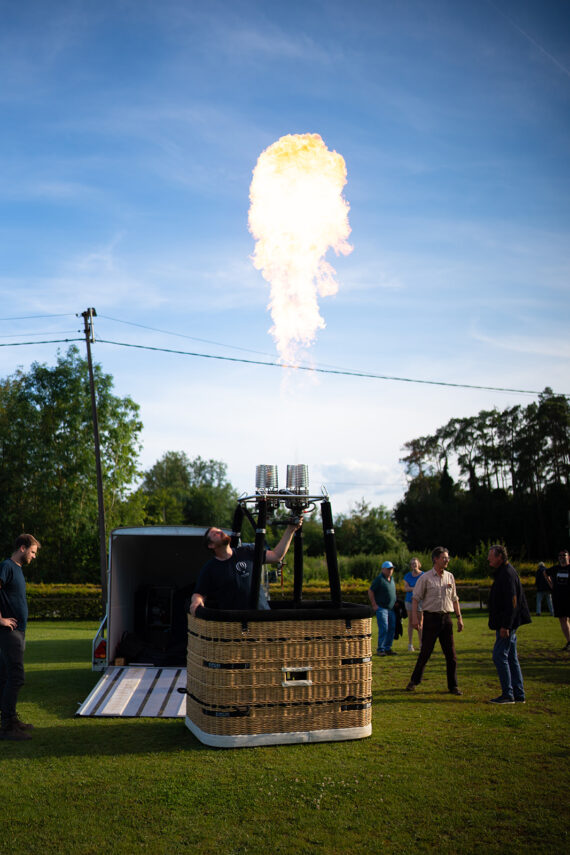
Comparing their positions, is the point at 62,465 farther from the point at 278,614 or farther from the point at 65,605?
the point at 278,614

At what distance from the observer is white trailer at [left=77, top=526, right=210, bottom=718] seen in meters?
8.56

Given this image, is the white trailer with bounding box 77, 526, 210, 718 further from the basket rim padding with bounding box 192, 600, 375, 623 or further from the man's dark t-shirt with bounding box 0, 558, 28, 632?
the basket rim padding with bounding box 192, 600, 375, 623

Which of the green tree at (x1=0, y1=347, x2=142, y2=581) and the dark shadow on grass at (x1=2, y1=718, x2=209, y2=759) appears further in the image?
the green tree at (x1=0, y1=347, x2=142, y2=581)

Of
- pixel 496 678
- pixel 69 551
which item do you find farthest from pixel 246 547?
pixel 69 551

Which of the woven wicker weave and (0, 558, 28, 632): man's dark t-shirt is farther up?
(0, 558, 28, 632): man's dark t-shirt

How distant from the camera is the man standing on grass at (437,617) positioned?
9180 mm

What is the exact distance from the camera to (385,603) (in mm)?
12508

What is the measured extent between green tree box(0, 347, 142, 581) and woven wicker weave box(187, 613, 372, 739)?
33.6 m

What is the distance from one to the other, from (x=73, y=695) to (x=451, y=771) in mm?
5783

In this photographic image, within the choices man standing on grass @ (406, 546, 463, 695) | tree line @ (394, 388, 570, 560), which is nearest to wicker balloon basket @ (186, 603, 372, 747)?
man standing on grass @ (406, 546, 463, 695)

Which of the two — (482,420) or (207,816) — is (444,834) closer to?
(207,816)

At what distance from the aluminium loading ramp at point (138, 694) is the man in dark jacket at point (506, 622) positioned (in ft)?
12.3

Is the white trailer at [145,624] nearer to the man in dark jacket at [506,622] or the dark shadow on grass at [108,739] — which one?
the dark shadow on grass at [108,739]

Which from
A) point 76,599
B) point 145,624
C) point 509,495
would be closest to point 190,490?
point 509,495
